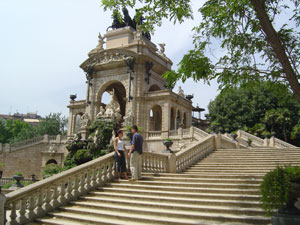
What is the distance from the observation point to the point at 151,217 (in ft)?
24.4

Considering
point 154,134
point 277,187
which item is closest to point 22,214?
point 277,187

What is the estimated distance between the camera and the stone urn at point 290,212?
5.58 meters

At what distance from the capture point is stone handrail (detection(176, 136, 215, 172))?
1261 centimetres

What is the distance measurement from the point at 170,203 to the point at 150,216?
32.4 inches

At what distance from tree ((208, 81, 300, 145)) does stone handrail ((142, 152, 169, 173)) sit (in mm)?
22419

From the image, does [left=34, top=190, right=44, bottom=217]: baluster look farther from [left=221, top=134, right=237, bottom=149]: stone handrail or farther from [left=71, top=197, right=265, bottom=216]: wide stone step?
[left=221, top=134, right=237, bottom=149]: stone handrail

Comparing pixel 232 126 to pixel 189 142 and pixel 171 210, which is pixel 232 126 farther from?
pixel 171 210

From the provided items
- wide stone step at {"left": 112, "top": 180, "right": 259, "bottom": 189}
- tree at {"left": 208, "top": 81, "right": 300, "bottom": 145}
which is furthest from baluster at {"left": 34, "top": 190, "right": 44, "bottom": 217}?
tree at {"left": 208, "top": 81, "right": 300, "bottom": 145}

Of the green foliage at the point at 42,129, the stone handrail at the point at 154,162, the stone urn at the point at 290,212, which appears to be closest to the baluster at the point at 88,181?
the stone handrail at the point at 154,162

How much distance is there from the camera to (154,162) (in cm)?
1212

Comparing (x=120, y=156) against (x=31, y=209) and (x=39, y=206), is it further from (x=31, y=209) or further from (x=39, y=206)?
(x=31, y=209)

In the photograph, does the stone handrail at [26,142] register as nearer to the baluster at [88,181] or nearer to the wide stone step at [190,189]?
the baluster at [88,181]

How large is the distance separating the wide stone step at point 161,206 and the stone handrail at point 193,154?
13.8 feet

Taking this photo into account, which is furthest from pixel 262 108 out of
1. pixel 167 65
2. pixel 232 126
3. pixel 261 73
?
pixel 261 73
